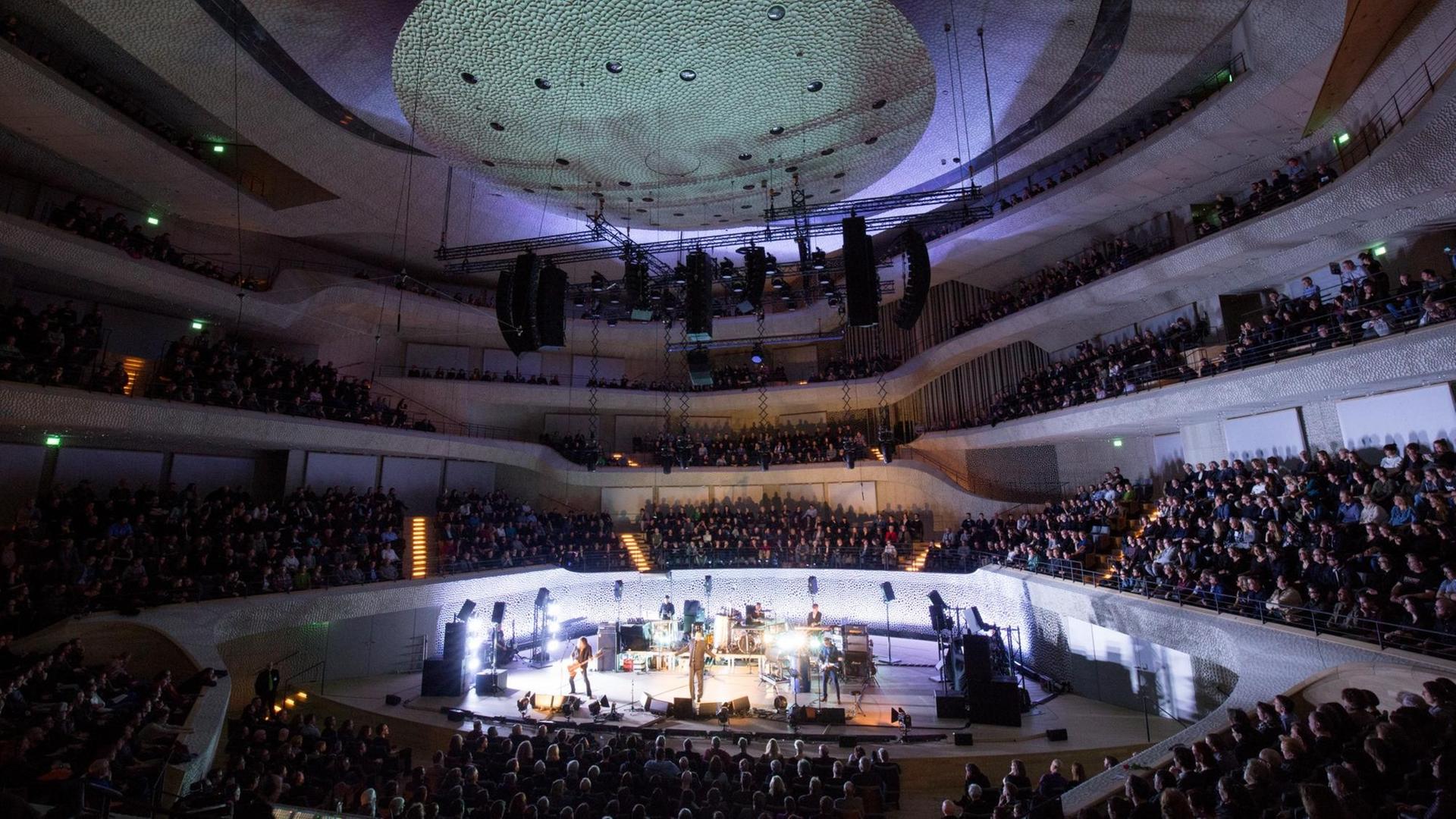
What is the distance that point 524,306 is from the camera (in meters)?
11.3

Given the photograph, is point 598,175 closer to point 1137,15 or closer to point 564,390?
point 1137,15

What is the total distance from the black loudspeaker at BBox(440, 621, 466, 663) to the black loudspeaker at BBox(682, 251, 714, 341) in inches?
342

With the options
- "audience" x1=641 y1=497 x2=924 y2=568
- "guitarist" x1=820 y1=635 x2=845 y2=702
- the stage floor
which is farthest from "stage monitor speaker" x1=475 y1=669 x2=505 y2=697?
"audience" x1=641 y1=497 x2=924 y2=568

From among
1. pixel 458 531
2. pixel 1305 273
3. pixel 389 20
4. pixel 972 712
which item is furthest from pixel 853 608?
pixel 389 20

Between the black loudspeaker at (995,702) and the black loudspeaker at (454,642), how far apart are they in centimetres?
1101

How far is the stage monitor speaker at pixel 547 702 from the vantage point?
1412 centimetres

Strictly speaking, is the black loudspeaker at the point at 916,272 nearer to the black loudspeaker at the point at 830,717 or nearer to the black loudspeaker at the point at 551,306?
the black loudspeaker at the point at 551,306

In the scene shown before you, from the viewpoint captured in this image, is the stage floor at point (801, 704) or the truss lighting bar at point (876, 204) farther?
the truss lighting bar at point (876, 204)

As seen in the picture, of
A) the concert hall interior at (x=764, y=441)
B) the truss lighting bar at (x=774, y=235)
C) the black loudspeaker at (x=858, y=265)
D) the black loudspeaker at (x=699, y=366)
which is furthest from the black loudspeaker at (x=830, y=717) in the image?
the black loudspeaker at (x=699, y=366)

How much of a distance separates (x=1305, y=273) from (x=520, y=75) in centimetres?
1640

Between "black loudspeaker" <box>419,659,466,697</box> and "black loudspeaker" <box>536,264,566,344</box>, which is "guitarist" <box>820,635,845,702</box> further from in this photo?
"black loudspeaker" <box>536,264,566,344</box>

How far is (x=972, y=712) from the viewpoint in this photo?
12.7 metres

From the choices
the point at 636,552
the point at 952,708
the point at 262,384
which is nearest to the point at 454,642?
the point at 262,384

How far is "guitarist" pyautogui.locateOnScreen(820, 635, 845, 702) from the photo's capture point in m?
14.5
